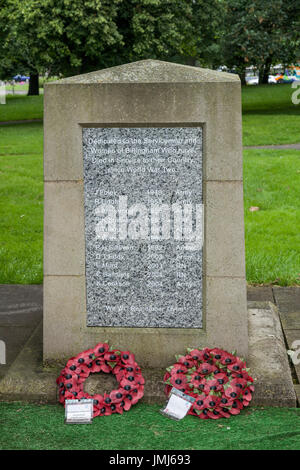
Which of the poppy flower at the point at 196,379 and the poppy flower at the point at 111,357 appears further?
the poppy flower at the point at 111,357

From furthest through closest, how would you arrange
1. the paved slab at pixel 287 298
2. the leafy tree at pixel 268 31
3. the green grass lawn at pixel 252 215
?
1. the leafy tree at pixel 268 31
2. the green grass lawn at pixel 252 215
3. the paved slab at pixel 287 298

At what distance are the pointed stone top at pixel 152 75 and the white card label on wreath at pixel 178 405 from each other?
6.67ft

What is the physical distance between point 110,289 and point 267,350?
→ 1253mm

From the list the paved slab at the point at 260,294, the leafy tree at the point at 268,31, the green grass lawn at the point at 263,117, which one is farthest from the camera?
the leafy tree at the point at 268,31

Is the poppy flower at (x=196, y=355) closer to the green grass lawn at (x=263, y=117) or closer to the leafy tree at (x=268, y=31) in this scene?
the green grass lawn at (x=263, y=117)

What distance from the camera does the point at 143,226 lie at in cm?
434

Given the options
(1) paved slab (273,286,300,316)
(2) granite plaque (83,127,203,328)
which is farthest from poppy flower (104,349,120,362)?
(1) paved slab (273,286,300,316)

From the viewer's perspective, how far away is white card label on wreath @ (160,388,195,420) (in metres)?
3.93

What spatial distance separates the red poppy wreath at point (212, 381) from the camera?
3.93 meters

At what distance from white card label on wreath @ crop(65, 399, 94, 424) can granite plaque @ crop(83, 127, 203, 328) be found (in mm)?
678

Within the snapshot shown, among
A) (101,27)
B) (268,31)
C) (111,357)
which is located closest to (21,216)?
(111,357)

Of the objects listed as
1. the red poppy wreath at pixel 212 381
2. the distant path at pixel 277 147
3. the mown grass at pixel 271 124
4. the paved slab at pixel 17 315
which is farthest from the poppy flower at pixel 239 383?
the mown grass at pixel 271 124
